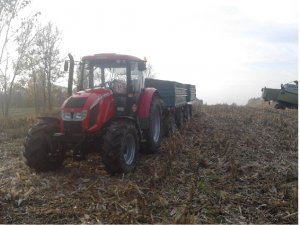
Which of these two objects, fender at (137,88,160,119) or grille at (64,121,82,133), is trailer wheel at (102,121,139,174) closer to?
grille at (64,121,82,133)

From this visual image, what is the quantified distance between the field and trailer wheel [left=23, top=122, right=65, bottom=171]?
25 centimetres

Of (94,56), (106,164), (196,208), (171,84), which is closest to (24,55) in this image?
(171,84)

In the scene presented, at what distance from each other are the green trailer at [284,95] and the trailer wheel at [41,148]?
20100 millimetres

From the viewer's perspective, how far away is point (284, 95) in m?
23.9

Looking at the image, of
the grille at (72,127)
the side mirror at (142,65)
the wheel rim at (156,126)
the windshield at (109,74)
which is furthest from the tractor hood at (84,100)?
the wheel rim at (156,126)

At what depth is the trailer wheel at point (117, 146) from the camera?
6.61 metres

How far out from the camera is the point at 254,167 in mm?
7363

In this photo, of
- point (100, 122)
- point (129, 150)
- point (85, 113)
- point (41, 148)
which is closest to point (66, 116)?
point (85, 113)

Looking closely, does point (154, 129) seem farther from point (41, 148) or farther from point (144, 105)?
point (41, 148)

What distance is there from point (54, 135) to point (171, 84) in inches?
228

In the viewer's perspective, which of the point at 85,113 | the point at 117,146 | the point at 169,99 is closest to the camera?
the point at 117,146

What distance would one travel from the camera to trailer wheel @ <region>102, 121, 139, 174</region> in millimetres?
6613

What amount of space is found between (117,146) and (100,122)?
80cm

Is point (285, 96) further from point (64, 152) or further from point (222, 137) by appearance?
point (64, 152)
